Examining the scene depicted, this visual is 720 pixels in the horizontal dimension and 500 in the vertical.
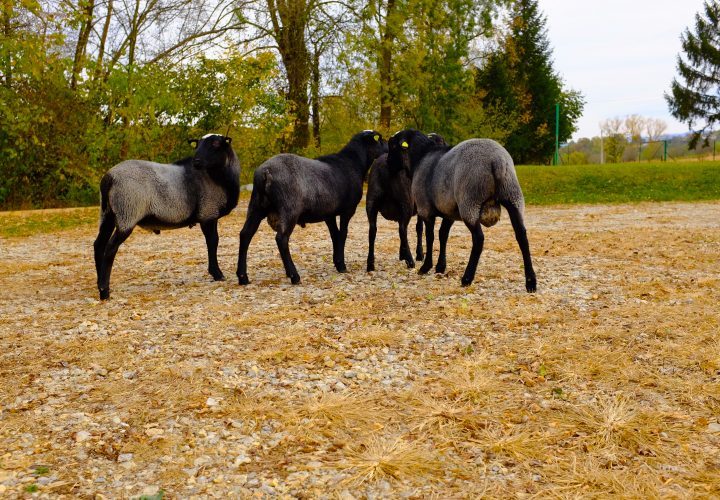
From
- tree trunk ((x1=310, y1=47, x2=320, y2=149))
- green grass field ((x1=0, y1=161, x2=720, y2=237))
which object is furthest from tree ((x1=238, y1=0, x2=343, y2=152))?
green grass field ((x1=0, y1=161, x2=720, y2=237))

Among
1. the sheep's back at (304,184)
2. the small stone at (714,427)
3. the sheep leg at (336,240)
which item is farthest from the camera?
the sheep leg at (336,240)

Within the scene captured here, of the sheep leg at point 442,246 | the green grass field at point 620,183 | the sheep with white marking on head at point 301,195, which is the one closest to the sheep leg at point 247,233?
the sheep with white marking on head at point 301,195

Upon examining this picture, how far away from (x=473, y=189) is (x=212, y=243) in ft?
11.2

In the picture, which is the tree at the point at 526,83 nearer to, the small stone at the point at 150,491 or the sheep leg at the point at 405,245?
the sheep leg at the point at 405,245

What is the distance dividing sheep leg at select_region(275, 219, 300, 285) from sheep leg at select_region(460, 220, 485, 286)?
207 cm

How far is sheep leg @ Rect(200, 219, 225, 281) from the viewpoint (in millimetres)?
8344

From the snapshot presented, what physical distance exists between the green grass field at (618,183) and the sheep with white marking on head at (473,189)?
12.5 metres

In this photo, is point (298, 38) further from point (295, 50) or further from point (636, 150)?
point (636, 150)

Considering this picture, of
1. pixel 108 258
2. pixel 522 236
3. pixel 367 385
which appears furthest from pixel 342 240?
pixel 367 385

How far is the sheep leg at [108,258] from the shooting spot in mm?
7434

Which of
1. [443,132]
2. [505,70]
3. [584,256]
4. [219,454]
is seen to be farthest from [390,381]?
[505,70]

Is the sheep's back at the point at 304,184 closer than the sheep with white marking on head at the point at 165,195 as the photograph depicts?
No

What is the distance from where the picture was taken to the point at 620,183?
82.4 feet

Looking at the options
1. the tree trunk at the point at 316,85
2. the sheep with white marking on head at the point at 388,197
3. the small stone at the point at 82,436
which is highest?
the tree trunk at the point at 316,85
